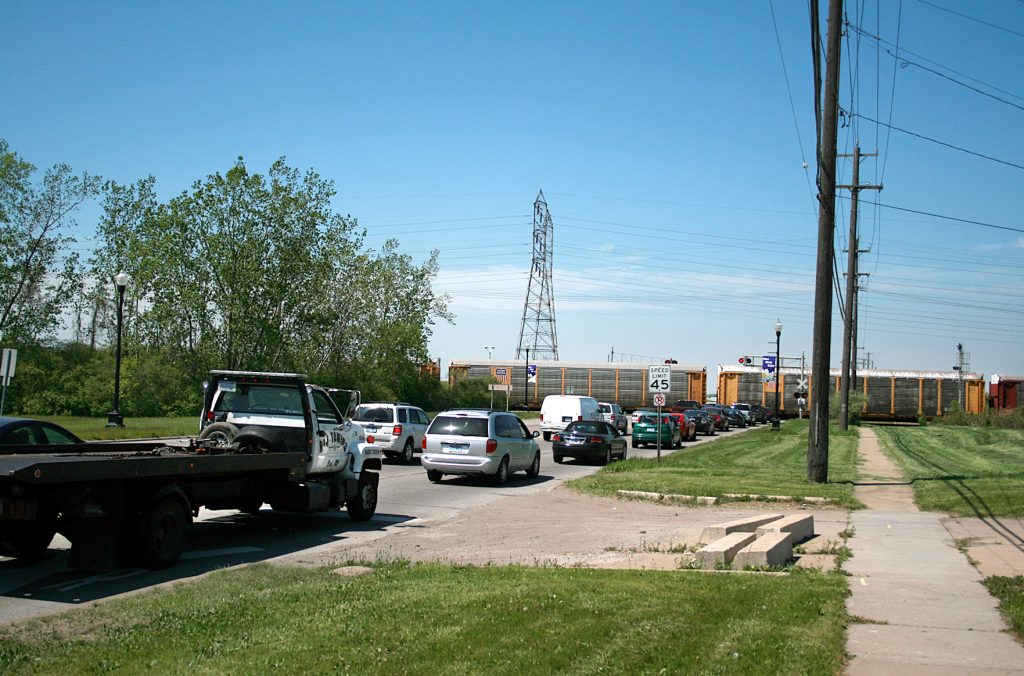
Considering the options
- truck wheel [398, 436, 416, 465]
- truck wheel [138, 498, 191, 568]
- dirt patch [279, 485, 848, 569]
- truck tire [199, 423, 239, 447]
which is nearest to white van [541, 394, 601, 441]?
truck wheel [398, 436, 416, 465]

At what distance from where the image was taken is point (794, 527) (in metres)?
12.7

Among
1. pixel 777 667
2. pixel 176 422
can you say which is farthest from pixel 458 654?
pixel 176 422

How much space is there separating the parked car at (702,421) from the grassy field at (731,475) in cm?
1332

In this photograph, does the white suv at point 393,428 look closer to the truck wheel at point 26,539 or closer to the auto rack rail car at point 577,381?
the truck wheel at point 26,539

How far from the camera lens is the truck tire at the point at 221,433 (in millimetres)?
12984

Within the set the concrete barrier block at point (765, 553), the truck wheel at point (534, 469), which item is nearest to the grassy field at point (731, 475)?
the truck wheel at point (534, 469)

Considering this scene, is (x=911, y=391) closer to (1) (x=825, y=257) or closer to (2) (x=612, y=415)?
(2) (x=612, y=415)

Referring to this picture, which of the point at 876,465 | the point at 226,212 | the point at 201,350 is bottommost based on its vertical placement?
the point at 876,465

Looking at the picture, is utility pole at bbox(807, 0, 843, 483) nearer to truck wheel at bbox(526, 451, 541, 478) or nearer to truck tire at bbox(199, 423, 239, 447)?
truck wheel at bbox(526, 451, 541, 478)

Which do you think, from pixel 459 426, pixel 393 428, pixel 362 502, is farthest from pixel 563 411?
pixel 362 502

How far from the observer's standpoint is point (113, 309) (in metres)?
57.5

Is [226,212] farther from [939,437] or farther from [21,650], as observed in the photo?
[21,650]

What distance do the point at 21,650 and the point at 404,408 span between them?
74.7 feet

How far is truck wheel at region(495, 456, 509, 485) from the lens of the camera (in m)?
22.4
